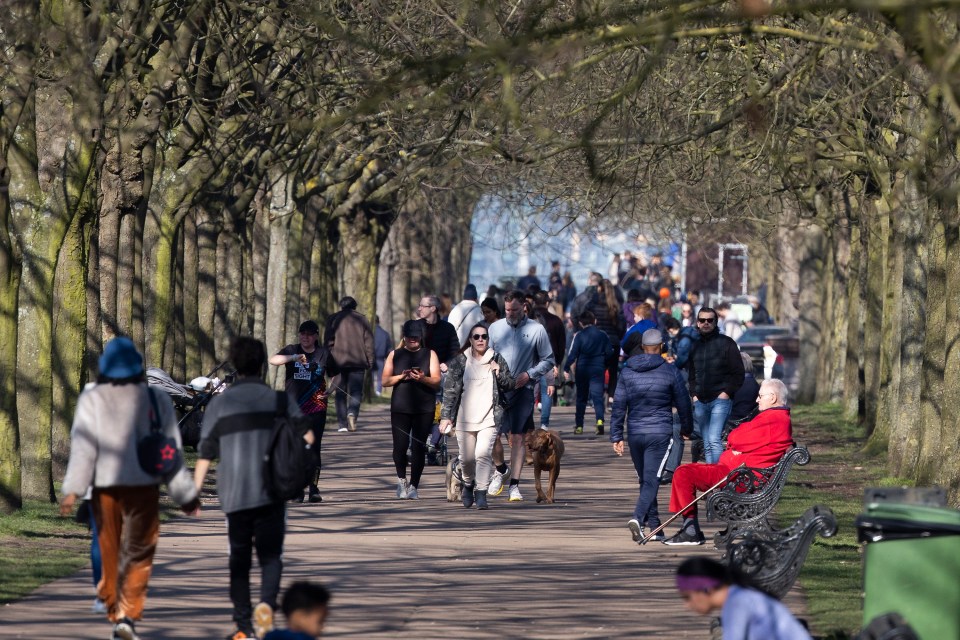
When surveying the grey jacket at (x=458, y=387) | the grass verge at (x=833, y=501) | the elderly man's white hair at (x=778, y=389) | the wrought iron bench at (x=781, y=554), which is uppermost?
the elderly man's white hair at (x=778, y=389)

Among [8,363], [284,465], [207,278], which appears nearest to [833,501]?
[8,363]

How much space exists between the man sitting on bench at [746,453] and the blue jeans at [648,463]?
1.24 feet

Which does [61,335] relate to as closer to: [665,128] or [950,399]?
[665,128]

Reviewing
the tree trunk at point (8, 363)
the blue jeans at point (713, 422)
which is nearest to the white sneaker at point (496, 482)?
the blue jeans at point (713, 422)

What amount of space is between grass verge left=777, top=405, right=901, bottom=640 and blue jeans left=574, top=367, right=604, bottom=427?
2943 millimetres

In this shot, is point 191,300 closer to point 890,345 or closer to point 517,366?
point 517,366

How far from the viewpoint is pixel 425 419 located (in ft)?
54.7

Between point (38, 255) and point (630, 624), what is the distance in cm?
704

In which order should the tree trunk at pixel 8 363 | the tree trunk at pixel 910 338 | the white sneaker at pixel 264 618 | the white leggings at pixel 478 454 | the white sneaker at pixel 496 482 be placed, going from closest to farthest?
the white sneaker at pixel 264 618
the tree trunk at pixel 8 363
the white leggings at pixel 478 454
the white sneaker at pixel 496 482
the tree trunk at pixel 910 338

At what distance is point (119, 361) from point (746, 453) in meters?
5.86

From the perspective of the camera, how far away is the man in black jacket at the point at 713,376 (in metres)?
17.7

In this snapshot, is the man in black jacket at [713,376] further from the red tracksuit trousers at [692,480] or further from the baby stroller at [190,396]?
the baby stroller at [190,396]

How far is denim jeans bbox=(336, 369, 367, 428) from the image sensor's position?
26.1 m

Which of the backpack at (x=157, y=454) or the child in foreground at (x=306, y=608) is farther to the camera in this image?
the backpack at (x=157, y=454)
